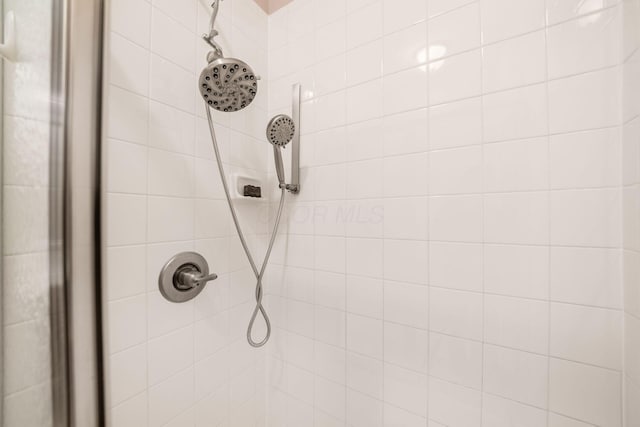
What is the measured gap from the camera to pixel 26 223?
376mm

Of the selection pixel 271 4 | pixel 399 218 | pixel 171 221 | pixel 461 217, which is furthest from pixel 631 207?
pixel 271 4

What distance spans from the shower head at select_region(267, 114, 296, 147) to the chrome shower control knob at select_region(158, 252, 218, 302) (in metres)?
0.46

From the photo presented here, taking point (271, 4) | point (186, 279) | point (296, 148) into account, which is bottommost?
point (186, 279)

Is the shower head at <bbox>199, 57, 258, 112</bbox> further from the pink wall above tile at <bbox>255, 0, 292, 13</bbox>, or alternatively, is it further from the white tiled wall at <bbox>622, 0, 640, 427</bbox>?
the white tiled wall at <bbox>622, 0, 640, 427</bbox>

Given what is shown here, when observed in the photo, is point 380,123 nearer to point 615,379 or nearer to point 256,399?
point 615,379

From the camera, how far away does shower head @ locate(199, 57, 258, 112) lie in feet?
2.08

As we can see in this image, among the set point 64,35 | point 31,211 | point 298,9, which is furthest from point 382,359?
point 298,9

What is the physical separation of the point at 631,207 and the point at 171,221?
1.13 metres

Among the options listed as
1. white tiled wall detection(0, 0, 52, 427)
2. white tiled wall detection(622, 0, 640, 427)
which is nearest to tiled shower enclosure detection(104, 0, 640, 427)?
white tiled wall detection(622, 0, 640, 427)

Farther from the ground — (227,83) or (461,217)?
(227,83)

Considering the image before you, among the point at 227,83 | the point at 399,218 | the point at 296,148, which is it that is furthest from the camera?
the point at 296,148

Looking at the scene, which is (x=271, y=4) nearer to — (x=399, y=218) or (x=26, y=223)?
(x=399, y=218)

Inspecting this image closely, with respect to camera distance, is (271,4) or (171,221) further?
(271,4)

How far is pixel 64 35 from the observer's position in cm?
34
